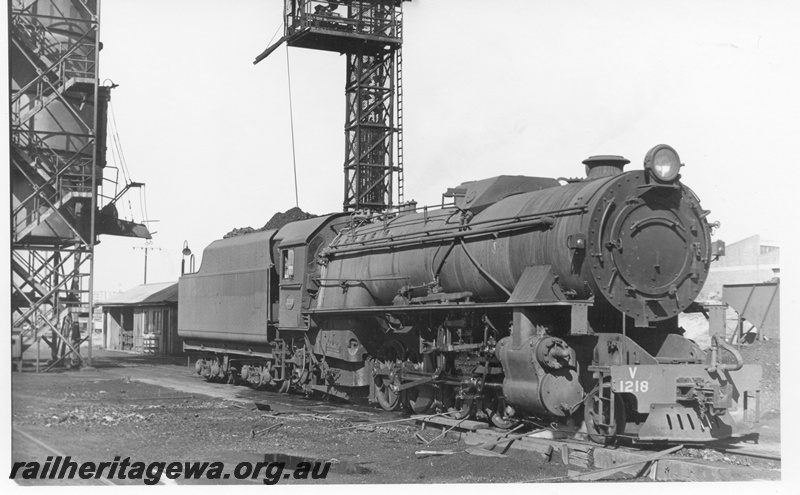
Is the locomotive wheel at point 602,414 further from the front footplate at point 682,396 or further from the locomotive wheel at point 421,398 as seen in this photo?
the locomotive wheel at point 421,398

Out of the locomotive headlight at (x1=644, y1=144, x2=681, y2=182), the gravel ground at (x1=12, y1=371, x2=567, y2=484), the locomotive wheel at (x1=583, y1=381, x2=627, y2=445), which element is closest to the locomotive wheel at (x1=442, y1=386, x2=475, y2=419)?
the gravel ground at (x1=12, y1=371, x2=567, y2=484)

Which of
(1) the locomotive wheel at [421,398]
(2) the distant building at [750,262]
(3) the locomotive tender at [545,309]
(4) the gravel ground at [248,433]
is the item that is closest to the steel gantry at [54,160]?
(4) the gravel ground at [248,433]

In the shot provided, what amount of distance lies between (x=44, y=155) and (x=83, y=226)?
215cm

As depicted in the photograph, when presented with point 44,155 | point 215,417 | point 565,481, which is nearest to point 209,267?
point 44,155

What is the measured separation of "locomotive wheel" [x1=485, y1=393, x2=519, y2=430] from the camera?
39.5 feet

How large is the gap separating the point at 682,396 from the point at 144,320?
110 ft

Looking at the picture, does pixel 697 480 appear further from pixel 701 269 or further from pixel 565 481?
pixel 701 269

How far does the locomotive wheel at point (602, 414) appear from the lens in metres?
10.4

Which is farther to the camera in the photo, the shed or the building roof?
the building roof

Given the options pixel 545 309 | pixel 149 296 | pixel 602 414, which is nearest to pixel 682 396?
pixel 602 414

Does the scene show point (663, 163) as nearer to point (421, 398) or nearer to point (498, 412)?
point (498, 412)

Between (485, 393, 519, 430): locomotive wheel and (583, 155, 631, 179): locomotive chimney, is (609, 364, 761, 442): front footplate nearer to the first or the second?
(485, 393, 519, 430): locomotive wheel

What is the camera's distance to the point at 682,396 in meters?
10.4

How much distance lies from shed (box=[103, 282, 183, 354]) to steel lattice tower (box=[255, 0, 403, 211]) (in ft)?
43.5
